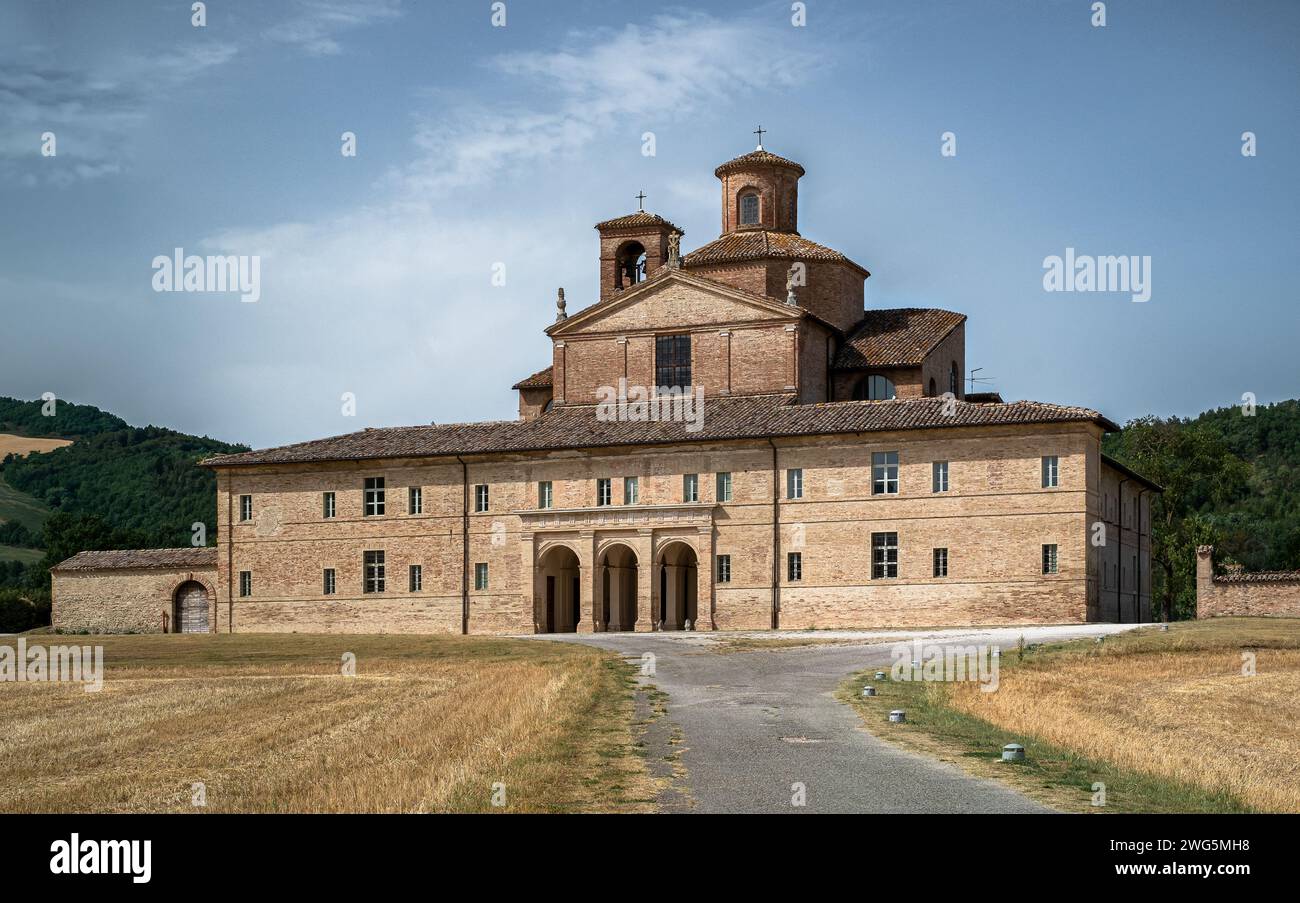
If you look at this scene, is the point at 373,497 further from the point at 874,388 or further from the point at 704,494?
the point at 874,388

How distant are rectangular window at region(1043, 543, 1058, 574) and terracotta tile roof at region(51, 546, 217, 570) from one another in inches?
1391

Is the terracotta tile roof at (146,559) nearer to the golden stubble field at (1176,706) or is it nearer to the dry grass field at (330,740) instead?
the dry grass field at (330,740)

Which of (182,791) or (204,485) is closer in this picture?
(182,791)

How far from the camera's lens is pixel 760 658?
36.3 metres

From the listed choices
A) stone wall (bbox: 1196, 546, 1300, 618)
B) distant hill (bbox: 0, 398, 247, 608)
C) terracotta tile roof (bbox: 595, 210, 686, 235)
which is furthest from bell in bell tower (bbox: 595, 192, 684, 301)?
distant hill (bbox: 0, 398, 247, 608)

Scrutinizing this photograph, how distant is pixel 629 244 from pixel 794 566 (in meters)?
20.0

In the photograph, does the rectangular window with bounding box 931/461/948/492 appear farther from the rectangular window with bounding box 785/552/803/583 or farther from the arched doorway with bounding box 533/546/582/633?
the arched doorway with bounding box 533/546/582/633

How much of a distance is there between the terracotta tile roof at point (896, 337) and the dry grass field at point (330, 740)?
29.4m

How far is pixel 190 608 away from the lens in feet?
217

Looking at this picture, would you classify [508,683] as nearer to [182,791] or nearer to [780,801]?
[182,791]
